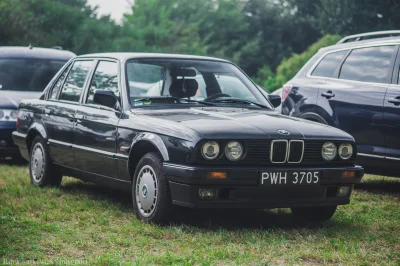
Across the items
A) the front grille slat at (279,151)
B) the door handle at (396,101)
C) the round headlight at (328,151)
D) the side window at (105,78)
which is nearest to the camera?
the front grille slat at (279,151)

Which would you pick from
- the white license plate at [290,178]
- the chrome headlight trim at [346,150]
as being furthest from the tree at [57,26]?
the white license plate at [290,178]

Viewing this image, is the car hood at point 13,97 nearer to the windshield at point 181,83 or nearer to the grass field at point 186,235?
the grass field at point 186,235

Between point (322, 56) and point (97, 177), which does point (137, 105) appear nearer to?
point (97, 177)

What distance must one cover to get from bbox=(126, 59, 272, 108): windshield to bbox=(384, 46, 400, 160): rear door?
1.52 metres

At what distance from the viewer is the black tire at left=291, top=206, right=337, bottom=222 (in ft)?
22.9

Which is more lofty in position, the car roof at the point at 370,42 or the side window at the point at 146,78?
the car roof at the point at 370,42

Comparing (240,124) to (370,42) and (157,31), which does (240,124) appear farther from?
(157,31)

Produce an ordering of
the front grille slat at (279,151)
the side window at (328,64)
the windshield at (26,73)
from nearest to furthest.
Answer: the front grille slat at (279,151) < the side window at (328,64) < the windshield at (26,73)

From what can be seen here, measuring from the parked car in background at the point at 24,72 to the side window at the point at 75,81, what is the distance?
10.2 feet

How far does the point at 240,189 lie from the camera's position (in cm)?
618

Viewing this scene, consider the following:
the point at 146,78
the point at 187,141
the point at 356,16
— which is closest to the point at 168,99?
the point at 146,78

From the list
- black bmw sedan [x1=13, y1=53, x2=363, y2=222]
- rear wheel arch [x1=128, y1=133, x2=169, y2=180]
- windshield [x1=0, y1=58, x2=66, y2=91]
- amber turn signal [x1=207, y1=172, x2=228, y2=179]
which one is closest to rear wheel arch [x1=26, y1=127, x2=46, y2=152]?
black bmw sedan [x1=13, y1=53, x2=363, y2=222]

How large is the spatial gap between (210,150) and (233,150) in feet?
0.60

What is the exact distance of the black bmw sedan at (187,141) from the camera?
6188 millimetres
